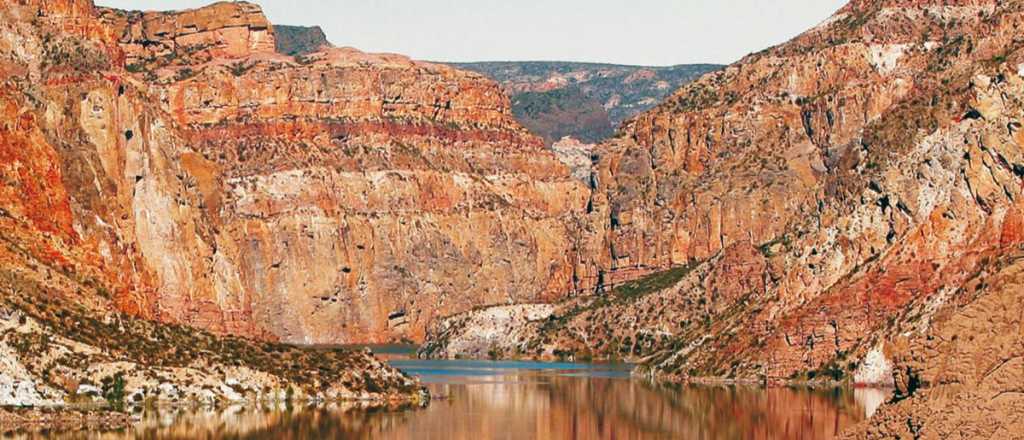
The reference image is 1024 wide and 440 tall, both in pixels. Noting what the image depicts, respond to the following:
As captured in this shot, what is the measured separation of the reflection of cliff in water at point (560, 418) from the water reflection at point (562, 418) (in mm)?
48

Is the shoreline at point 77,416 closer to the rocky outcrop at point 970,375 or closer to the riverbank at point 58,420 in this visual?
the riverbank at point 58,420

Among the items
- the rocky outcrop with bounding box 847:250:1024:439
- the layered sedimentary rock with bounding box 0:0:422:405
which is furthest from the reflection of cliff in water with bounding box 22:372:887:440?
the rocky outcrop with bounding box 847:250:1024:439

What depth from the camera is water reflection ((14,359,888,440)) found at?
9969 cm

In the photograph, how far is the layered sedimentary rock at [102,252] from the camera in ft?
359

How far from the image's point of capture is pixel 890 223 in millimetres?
145000

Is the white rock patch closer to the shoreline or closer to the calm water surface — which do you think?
the calm water surface

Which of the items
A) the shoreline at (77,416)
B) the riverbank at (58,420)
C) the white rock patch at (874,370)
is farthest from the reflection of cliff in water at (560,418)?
the white rock patch at (874,370)

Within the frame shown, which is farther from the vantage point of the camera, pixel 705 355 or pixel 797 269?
pixel 705 355

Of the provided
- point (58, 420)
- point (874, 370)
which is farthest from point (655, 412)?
point (58, 420)

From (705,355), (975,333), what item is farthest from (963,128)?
(975,333)

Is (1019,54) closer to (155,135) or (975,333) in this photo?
(155,135)

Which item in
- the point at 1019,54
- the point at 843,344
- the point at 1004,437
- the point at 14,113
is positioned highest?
the point at 1019,54

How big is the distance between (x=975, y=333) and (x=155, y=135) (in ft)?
375

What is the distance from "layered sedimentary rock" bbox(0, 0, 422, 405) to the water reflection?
12.8 ft
